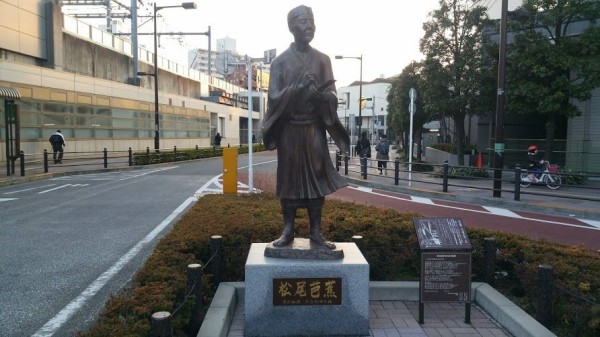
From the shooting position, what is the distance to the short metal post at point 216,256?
555 centimetres

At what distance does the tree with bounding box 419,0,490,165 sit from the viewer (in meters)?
20.6

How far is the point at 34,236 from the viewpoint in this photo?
8758 mm

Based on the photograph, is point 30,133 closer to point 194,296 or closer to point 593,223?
point 194,296

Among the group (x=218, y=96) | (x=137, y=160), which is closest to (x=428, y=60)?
(x=137, y=160)

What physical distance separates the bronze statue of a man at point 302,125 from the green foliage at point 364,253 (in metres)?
1.28

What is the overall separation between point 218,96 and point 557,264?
51643mm

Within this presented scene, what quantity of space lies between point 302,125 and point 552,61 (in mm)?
15212

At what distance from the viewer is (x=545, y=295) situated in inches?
178

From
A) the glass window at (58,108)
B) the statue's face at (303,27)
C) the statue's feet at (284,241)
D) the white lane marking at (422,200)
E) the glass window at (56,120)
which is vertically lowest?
the white lane marking at (422,200)

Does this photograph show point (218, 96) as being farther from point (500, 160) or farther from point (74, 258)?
point (74, 258)

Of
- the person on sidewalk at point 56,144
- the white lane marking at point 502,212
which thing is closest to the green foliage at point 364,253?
the white lane marking at point 502,212

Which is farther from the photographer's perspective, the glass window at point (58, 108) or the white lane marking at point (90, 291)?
the glass window at point (58, 108)

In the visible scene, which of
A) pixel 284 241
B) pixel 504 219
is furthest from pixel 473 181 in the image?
pixel 284 241

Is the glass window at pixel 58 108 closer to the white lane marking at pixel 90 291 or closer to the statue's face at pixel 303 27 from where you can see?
the white lane marking at pixel 90 291
